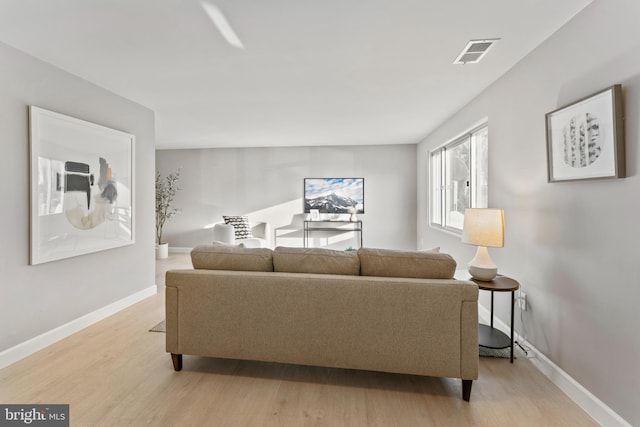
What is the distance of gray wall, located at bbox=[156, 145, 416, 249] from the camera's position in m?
6.50

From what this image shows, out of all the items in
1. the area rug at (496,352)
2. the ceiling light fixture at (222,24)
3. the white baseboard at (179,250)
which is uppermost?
the ceiling light fixture at (222,24)

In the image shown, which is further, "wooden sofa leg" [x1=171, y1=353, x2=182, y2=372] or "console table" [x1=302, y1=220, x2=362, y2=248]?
"console table" [x1=302, y1=220, x2=362, y2=248]

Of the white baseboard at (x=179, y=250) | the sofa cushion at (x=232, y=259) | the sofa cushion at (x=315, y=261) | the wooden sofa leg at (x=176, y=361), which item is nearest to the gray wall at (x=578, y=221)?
the sofa cushion at (x=315, y=261)

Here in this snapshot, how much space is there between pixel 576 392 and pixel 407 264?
124 centimetres

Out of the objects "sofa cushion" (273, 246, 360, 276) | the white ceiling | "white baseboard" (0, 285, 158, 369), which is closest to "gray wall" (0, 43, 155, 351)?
"white baseboard" (0, 285, 158, 369)

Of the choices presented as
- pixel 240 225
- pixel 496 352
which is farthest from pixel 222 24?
pixel 240 225

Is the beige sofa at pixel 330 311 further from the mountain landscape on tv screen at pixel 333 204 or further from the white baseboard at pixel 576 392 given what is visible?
the mountain landscape on tv screen at pixel 333 204

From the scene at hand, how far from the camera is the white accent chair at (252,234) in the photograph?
5.64m

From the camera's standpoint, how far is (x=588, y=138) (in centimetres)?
177

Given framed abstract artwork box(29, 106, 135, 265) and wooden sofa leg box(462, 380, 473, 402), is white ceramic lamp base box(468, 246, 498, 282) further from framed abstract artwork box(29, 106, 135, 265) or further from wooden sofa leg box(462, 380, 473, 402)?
framed abstract artwork box(29, 106, 135, 265)

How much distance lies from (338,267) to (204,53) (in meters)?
1.93

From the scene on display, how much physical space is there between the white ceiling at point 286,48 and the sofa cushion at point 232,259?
1498 mm

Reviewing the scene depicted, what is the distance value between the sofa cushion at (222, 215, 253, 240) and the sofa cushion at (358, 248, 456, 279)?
448 centimetres

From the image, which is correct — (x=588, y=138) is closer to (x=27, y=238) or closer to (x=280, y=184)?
(x=27, y=238)
